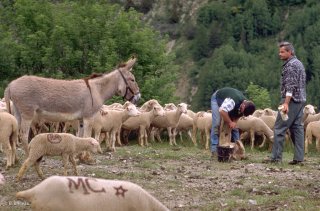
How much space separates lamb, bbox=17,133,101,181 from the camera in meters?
12.0

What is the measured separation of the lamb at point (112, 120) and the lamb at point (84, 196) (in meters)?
9.86

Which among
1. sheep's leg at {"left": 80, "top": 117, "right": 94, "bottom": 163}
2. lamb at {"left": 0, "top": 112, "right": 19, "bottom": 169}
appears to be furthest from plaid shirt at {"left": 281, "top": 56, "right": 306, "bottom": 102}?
lamb at {"left": 0, "top": 112, "right": 19, "bottom": 169}

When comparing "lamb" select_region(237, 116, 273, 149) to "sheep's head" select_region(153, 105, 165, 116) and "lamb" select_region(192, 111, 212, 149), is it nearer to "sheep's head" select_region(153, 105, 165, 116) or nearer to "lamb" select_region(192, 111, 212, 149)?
"lamb" select_region(192, 111, 212, 149)

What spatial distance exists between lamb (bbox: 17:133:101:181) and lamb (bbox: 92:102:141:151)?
5.04m

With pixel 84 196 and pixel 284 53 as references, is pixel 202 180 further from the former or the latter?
pixel 84 196

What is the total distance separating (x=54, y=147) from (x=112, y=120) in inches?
252

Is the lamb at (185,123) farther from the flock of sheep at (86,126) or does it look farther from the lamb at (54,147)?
the lamb at (54,147)

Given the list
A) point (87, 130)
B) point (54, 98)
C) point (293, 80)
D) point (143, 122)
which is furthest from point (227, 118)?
point (143, 122)

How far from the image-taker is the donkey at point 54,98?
516 inches

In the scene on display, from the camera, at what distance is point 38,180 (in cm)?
1198

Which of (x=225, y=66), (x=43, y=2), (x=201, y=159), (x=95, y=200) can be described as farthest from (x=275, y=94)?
(x=95, y=200)

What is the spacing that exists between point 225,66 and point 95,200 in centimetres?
9878

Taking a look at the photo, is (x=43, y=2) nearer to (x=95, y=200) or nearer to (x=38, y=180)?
(x=38, y=180)

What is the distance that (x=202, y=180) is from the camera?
12.7 metres
